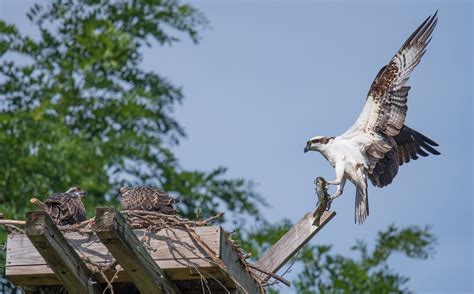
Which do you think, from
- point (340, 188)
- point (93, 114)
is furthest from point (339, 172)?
point (93, 114)

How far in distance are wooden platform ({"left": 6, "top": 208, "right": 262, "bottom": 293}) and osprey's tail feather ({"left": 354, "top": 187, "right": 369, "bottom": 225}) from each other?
1.76 meters

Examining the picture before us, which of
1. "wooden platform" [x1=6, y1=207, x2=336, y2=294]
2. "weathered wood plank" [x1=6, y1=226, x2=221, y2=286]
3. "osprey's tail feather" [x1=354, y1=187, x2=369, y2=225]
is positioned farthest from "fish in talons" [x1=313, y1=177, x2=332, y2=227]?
"osprey's tail feather" [x1=354, y1=187, x2=369, y2=225]

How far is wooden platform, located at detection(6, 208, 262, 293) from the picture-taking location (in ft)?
22.5

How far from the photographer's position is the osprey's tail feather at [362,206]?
8.78 m

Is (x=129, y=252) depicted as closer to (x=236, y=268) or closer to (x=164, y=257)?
(x=164, y=257)

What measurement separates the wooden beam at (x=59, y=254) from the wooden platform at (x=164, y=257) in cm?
9

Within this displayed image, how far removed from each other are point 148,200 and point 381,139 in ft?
6.45

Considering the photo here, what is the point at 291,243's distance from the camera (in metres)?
7.47

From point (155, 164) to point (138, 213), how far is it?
8981 millimetres

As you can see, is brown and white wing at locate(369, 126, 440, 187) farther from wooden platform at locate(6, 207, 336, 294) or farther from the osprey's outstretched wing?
wooden platform at locate(6, 207, 336, 294)

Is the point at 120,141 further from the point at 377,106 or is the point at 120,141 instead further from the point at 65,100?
the point at 377,106

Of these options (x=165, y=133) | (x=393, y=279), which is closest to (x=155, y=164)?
(x=165, y=133)

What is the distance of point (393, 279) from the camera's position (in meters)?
15.2

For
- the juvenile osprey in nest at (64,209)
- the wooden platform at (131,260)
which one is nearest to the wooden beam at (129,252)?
the wooden platform at (131,260)
